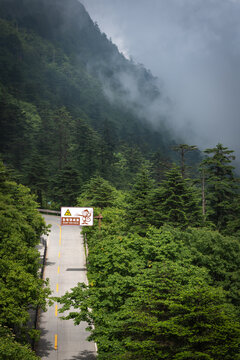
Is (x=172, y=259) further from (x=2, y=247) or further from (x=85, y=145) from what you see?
(x=85, y=145)

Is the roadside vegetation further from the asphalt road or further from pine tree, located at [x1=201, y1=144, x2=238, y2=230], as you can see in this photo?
pine tree, located at [x1=201, y1=144, x2=238, y2=230]

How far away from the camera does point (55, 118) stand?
103438 millimetres

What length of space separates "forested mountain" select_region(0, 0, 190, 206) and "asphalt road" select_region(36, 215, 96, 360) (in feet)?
56.0

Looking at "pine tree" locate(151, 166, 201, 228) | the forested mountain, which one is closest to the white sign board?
"pine tree" locate(151, 166, 201, 228)

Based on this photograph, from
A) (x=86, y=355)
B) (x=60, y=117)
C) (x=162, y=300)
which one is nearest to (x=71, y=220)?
(x=86, y=355)

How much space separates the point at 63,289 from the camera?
32.6m

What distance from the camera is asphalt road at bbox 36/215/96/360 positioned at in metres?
23.3

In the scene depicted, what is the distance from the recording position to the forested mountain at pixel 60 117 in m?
77.2

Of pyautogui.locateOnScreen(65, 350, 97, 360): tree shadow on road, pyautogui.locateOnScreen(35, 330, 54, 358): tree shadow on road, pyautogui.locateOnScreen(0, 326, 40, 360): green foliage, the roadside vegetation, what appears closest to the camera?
the roadside vegetation

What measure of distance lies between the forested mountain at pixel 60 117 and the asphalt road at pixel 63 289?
56.0 ft

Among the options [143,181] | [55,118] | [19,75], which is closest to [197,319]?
[143,181]

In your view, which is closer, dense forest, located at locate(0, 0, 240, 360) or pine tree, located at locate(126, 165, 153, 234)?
dense forest, located at locate(0, 0, 240, 360)

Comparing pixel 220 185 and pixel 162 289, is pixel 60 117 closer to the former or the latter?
pixel 220 185

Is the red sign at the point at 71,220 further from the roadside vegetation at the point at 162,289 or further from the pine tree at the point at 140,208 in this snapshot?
the pine tree at the point at 140,208
